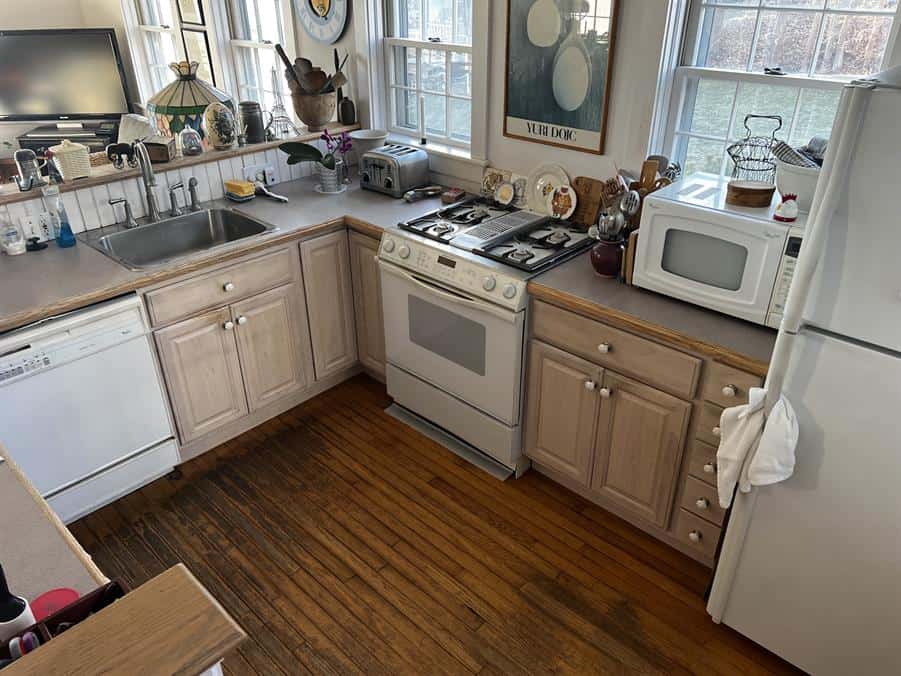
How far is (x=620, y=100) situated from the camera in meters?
2.66

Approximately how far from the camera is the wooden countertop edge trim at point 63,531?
125cm

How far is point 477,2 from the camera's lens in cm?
294

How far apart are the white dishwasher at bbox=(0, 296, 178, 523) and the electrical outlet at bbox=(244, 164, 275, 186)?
1.14m

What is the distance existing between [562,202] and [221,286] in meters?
1.49

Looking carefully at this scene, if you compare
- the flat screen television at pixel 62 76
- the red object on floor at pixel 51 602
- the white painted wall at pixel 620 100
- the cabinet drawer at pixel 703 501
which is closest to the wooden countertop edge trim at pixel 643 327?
the cabinet drawer at pixel 703 501

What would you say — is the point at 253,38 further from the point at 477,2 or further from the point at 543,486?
the point at 543,486

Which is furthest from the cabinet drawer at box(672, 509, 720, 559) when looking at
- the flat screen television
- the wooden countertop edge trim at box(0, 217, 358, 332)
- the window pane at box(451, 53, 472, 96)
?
the flat screen television

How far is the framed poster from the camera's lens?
263 centimetres

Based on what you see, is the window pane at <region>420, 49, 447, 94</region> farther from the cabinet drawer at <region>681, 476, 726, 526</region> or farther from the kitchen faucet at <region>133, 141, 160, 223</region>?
the cabinet drawer at <region>681, 476, 726, 526</region>

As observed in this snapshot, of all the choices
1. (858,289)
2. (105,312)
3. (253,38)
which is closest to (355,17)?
(253,38)

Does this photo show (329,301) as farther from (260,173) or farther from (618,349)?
(618,349)

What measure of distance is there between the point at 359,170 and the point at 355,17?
30.9 inches

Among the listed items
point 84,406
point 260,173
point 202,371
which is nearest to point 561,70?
point 260,173

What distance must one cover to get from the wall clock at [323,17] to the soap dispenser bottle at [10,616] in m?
3.33
